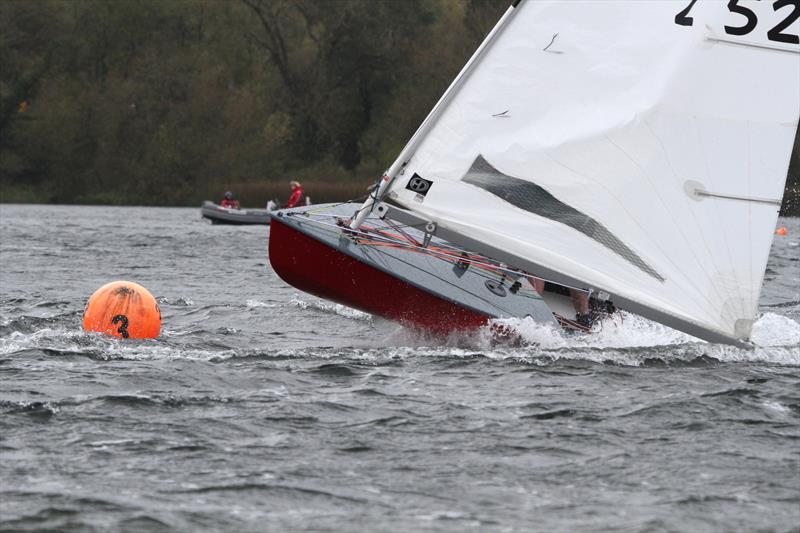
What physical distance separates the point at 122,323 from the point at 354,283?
201 centimetres

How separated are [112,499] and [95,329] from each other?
16.1 ft

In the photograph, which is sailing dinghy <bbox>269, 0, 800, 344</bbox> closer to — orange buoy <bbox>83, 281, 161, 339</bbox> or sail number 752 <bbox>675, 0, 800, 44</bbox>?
sail number 752 <bbox>675, 0, 800, 44</bbox>

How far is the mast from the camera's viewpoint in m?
10.2

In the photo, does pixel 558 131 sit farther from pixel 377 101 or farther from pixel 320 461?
pixel 377 101

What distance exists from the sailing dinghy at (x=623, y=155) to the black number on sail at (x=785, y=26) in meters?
0.07

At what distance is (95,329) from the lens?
36.8 ft

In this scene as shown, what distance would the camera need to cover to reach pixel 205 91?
58.0 meters

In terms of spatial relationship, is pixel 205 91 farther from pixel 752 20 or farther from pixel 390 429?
pixel 390 429

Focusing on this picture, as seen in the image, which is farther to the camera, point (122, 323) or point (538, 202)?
point (122, 323)

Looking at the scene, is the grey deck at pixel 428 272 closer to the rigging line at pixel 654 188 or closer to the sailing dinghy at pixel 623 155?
the sailing dinghy at pixel 623 155

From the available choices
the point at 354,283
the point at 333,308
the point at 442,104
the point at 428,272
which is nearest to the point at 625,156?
the point at 442,104

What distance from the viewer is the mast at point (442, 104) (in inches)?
401

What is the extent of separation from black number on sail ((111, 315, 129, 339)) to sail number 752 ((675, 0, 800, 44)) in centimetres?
515

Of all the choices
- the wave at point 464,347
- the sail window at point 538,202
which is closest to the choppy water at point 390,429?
the wave at point 464,347
